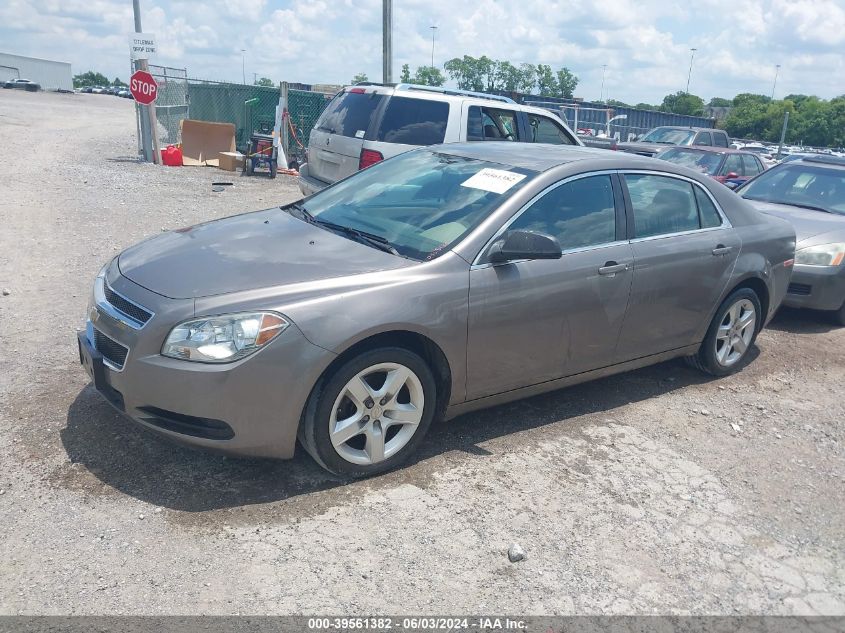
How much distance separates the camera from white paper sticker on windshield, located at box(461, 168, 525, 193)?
4340 millimetres

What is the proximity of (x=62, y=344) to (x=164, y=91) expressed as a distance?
1626cm

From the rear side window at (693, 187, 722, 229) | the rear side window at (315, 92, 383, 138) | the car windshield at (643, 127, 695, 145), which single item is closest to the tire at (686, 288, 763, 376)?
the rear side window at (693, 187, 722, 229)

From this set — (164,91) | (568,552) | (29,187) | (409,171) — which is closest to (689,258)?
(409,171)

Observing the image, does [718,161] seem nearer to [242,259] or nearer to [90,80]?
[242,259]

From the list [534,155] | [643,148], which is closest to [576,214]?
[534,155]

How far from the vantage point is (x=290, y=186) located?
1529 centimetres

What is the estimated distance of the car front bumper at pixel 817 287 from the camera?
7.02 metres

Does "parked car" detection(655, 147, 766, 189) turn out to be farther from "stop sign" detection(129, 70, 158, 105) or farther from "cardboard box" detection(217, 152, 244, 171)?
"stop sign" detection(129, 70, 158, 105)

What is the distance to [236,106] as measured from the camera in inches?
819

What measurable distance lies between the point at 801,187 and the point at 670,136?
11.1 meters

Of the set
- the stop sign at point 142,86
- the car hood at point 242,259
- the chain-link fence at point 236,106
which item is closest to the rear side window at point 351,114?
the car hood at point 242,259

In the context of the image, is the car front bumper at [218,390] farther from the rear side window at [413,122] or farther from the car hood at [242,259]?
the rear side window at [413,122]

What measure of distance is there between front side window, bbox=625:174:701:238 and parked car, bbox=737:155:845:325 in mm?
2561

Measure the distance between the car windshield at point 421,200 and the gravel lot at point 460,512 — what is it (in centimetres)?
120
